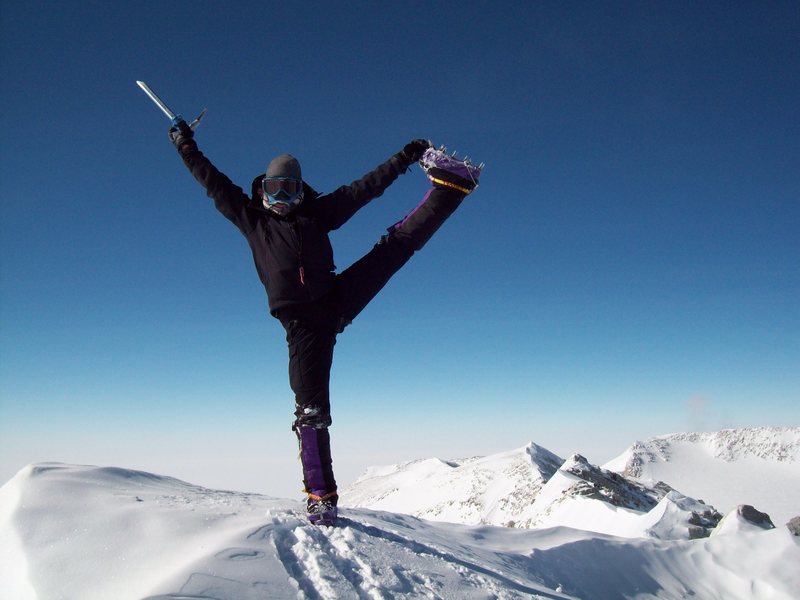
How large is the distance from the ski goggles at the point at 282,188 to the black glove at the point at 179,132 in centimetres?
114

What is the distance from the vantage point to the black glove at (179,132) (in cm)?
558

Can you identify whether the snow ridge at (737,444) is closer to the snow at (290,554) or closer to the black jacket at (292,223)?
the snow at (290,554)

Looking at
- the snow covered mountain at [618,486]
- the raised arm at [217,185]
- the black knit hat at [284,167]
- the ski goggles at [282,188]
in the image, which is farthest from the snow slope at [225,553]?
the snow covered mountain at [618,486]

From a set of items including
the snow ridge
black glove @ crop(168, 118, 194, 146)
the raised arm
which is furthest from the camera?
the snow ridge

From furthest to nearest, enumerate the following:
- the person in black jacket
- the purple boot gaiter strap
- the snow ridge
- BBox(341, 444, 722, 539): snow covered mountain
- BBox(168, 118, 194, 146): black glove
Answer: the snow ridge → BBox(341, 444, 722, 539): snow covered mountain → BBox(168, 118, 194, 146): black glove → the person in black jacket → the purple boot gaiter strap

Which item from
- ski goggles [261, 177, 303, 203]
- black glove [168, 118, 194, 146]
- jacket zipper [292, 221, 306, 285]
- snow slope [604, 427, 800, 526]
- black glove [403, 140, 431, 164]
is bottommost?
snow slope [604, 427, 800, 526]

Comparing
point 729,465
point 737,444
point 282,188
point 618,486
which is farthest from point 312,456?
point 737,444

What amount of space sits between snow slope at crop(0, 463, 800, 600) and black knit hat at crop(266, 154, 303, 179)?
10.8 ft

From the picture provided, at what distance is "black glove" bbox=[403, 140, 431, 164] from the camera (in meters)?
5.64

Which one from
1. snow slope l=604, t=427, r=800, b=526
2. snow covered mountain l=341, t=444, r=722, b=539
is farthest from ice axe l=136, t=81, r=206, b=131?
snow slope l=604, t=427, r=800, b=526

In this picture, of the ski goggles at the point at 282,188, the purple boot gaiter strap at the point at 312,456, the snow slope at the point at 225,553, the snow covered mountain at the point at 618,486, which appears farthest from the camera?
the snow covered mountain at the point at 618,486

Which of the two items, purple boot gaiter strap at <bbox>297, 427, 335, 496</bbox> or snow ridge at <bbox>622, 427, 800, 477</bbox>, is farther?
snow ridge at <bbox>622, 427, 800, 477</bbox>

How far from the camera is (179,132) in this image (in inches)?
221

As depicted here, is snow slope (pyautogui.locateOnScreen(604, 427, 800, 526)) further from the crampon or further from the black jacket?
the black jacket
